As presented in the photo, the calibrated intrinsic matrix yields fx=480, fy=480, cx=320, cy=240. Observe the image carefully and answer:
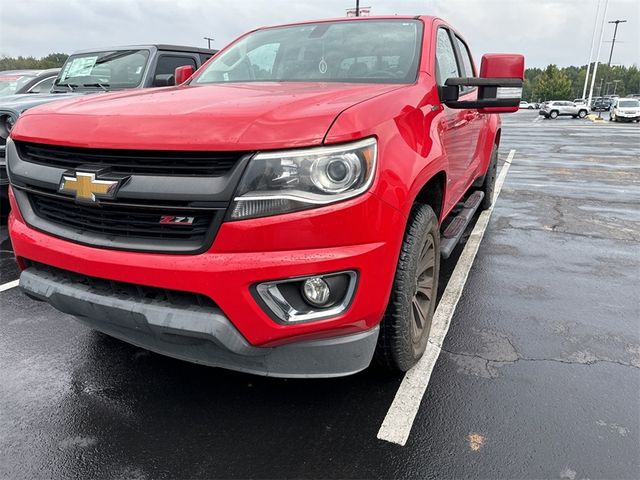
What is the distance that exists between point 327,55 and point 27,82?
7.56 m

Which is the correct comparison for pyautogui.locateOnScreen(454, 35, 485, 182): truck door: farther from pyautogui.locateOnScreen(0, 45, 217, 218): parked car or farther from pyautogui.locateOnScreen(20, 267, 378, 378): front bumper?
pyautogui.locateOnScreen(0, 45, 217, 218): parked car

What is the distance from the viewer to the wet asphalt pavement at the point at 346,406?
6.66ft

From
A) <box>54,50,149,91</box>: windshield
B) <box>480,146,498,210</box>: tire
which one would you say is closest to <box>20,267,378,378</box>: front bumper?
<box>480,146,498,210</box>: tire

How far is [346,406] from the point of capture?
7.84 feet

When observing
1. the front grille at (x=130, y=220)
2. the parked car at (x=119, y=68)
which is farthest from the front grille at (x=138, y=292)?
the parked car at (x=119, y=68)

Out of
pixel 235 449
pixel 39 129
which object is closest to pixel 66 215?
pixel 39 129

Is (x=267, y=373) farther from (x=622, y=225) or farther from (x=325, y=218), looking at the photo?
(x=622, y=225)

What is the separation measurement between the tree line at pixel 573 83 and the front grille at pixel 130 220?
303 feet

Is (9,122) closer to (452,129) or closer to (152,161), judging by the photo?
(152,161)

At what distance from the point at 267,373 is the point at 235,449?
0.38m

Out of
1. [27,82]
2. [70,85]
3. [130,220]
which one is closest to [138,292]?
[130,220]

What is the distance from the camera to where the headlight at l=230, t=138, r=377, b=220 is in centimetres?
180

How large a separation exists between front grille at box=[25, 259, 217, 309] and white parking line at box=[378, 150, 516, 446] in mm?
1035

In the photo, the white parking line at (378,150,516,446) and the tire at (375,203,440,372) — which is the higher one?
the tire at (375,203,440,372)
